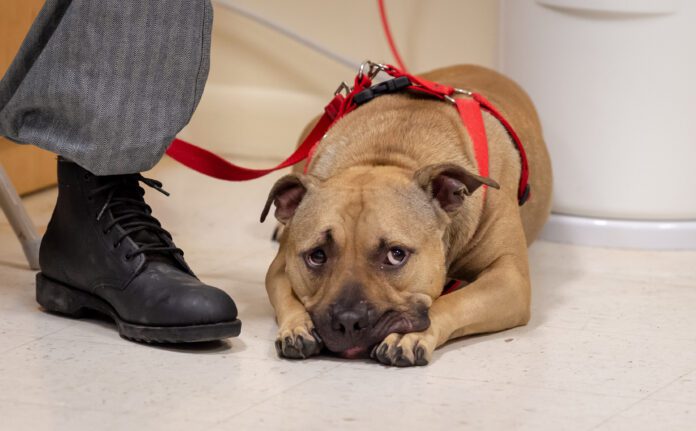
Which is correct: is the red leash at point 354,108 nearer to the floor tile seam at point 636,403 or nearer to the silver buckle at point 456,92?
the silver buckle at point 456,92

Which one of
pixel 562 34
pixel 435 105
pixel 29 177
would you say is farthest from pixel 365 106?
pixel 29 177

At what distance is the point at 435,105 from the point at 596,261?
80cm

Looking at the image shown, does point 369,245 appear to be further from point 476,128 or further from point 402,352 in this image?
point 476,128

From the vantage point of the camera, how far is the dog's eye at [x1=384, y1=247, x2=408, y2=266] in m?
2.26

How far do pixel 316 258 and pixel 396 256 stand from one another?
17 cm

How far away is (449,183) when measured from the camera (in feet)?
7.80

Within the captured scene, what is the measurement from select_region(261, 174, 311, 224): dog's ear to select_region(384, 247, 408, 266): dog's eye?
272 millimetres

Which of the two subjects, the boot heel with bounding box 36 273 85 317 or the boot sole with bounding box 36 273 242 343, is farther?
the boot heel with bounding box 36 273 85 317

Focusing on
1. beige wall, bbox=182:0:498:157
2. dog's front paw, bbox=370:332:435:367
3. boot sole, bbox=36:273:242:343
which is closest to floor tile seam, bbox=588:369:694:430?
dog's front paw, bbox=370:332:435:367

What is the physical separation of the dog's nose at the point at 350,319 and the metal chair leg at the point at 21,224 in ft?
3.65

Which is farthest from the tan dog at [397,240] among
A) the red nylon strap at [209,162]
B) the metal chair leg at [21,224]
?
the metal chair leg at [21,224]

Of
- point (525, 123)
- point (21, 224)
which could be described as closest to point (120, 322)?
point (21, 224)

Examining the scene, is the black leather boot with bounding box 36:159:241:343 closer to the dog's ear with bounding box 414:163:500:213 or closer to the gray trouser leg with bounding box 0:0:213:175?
the gray trouser leg with bounding box 0:0:213:175

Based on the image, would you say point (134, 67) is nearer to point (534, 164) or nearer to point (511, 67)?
point (534, 164)
